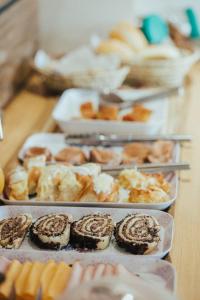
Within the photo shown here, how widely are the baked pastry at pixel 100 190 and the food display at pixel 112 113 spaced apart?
381mm

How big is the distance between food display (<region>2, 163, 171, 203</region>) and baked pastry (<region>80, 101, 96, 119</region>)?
13.9 inches

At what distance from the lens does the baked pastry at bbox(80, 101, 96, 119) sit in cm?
145

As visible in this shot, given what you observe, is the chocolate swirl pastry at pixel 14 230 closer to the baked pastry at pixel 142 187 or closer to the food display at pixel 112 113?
the baked pastry at pixel 142 187

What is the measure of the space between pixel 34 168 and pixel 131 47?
78cm

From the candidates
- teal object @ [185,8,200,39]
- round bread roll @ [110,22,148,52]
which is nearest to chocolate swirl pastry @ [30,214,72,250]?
round bread roll @ [110,22,148,52]

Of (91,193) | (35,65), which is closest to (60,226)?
(91,193)

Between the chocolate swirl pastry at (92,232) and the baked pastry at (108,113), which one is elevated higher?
the baked pastry at (108,113)

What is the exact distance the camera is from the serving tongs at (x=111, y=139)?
131cm

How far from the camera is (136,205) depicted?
1.00 m

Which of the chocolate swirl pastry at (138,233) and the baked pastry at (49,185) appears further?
the baked pastry at (49,185)

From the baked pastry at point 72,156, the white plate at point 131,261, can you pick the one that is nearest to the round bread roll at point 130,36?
the baked pastry at point 72,156

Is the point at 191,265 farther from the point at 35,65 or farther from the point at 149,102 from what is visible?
the point at 35,65

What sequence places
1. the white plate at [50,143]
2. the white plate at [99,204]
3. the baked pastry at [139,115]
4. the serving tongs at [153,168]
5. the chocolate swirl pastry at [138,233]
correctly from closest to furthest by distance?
the chocolate swirl pastry at [138,233] < the white plate at [99,204] < the serving tongs at [153,168] < the white plate at [50,143] < the baked pastry at [139,115]

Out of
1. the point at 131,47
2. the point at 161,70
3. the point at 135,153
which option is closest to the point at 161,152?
the point at 135,153
